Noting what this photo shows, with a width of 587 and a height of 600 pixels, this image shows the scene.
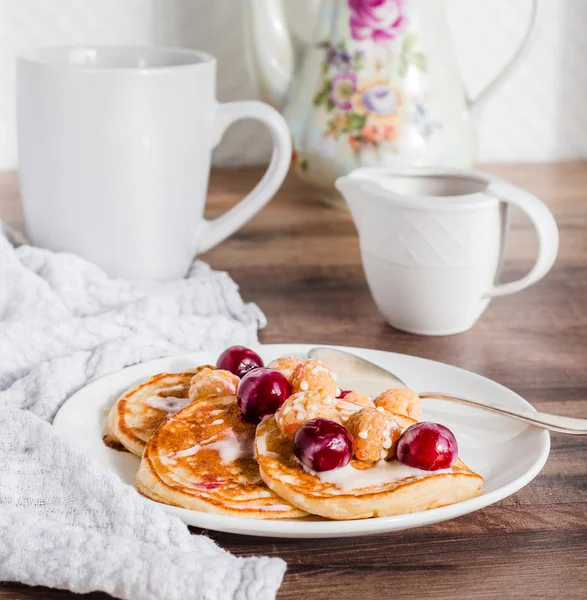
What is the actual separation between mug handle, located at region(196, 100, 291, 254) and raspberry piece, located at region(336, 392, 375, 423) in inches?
16.0

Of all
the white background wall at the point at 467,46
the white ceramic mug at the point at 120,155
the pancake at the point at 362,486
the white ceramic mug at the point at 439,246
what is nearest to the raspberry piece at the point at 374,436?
the pancake at the point at 362,486

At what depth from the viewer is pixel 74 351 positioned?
2.87ft

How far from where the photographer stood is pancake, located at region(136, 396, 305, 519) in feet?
1.91

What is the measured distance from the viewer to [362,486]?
23.4 inches

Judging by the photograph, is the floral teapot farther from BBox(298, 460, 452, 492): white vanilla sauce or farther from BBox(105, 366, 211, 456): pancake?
BBox(298, 460, 452, 492): white vanilla sauce

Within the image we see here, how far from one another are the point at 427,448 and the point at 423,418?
0.14 m

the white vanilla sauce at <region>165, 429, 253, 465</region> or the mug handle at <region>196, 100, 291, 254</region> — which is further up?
the mug handle at <region>196, 100, 291, 254</region>

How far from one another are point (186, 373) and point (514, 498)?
0.92ft

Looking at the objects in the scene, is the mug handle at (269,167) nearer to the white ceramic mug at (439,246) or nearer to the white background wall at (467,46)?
the white ceramic mug at (439,246)

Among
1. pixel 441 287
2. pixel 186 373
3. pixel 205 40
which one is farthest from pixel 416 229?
pixel 205 40

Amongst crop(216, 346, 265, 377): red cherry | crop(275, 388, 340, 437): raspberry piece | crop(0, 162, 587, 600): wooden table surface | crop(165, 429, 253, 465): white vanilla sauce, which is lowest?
crop(0, 162, 587, 600): wooden table surface

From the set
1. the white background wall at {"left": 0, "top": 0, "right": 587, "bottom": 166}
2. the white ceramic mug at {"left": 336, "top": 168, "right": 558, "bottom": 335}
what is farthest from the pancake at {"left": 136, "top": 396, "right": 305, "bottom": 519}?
the white background wall at {"left": 0, "top": 0, "right": 587, "bottom": 166}

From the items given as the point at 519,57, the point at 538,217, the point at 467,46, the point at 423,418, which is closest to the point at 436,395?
the point at 423,418

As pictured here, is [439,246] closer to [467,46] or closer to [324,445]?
[324,445]
